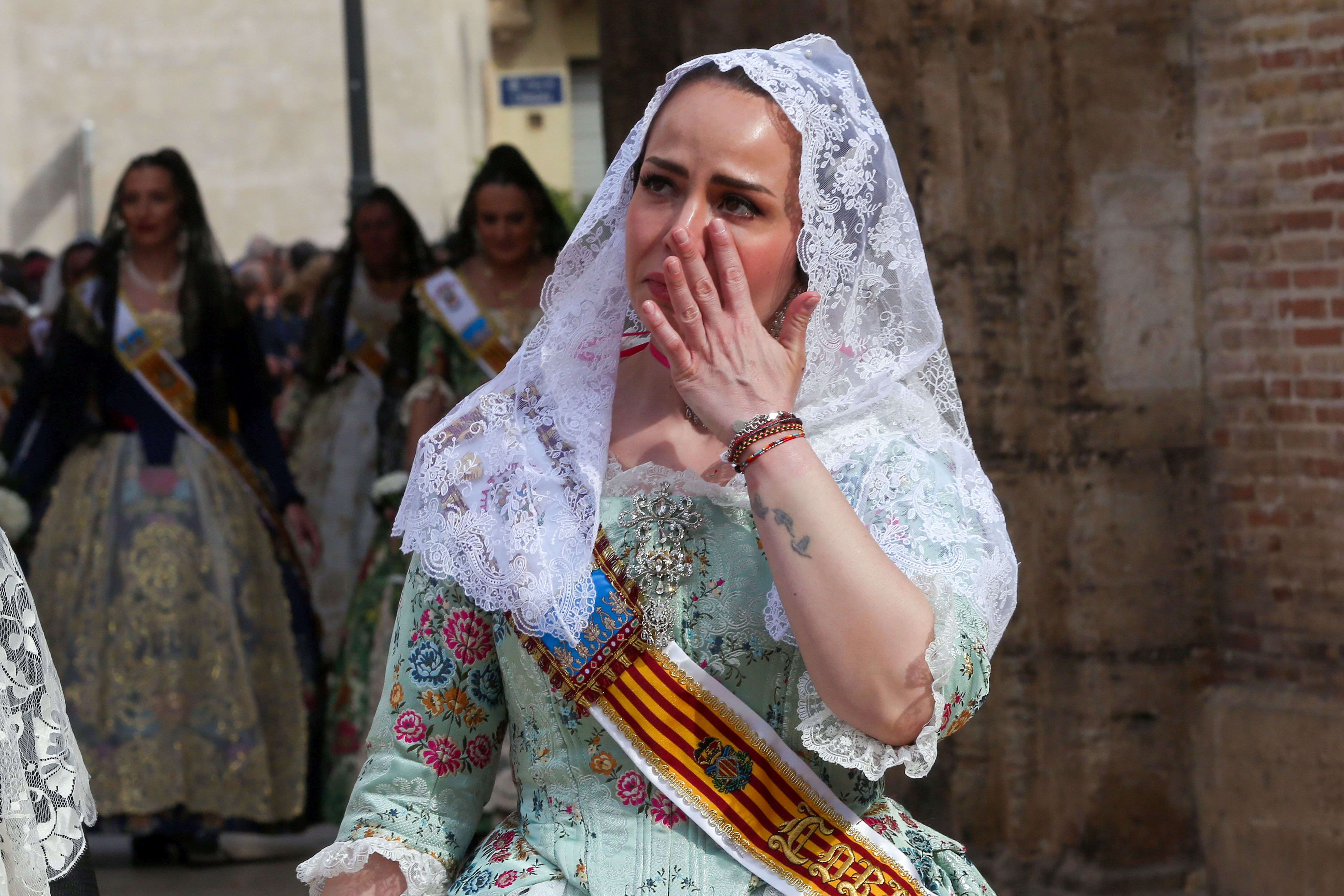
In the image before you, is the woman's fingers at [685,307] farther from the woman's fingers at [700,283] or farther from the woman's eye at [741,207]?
the woman's eye at [741,207]

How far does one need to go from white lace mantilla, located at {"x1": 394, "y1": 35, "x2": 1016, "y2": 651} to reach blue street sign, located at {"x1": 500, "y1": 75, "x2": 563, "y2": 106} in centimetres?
1121

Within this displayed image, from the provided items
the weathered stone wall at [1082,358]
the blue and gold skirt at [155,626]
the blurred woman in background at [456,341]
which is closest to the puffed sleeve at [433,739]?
the weathered stone wall at [1082,358]

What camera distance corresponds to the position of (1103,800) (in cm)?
452

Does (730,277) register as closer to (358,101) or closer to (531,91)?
(358,101)

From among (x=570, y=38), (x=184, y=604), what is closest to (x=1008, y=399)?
(x=184, y=604)

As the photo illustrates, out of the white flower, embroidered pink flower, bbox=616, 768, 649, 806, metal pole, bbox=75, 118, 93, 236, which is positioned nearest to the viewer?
embroidered pink flower, bbox=616, 768, 649, 806

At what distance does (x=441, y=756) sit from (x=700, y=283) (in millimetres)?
692

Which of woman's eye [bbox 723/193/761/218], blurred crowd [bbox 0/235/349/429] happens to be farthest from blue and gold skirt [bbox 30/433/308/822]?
woman's eye [bbox 723/193/761/218]

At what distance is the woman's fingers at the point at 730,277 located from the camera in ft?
6.50

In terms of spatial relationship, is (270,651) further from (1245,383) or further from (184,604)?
(1245,383)

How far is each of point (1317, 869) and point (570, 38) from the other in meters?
18.0

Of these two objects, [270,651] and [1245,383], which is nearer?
[1245,383]

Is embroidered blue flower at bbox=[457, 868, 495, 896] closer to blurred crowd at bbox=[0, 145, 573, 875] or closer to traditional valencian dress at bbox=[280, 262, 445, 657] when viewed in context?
blurred crowd at bbox=[0, 145, 573, 875]

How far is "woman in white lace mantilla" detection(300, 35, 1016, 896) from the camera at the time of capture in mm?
1939
